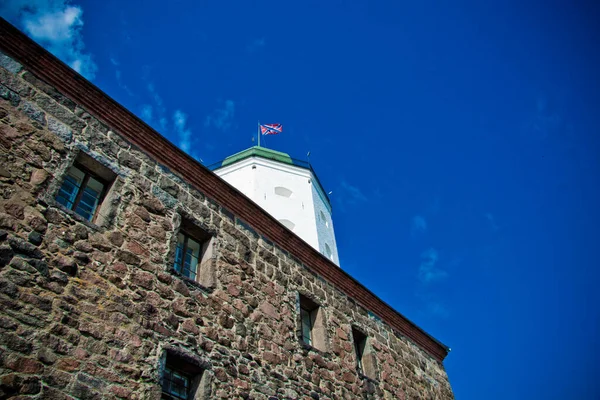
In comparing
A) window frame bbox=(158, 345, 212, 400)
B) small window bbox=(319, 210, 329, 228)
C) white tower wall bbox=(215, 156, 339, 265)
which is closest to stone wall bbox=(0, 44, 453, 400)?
window frame bbox=(158, 345, 212, 400)

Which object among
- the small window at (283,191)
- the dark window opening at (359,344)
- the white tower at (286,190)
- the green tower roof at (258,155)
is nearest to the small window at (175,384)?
the dark window opening at (359,344)

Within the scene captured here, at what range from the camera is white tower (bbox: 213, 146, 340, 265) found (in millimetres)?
20016

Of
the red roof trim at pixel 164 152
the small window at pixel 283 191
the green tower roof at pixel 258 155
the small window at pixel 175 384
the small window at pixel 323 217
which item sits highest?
the green tower roof at pixel 258 155

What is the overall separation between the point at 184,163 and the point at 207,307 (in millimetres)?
2267

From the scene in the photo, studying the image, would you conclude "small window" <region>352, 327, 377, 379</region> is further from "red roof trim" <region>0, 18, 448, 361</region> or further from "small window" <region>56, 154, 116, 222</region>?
"small window" <region>56, 154, 116, 222</region>

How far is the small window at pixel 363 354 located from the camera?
891cm

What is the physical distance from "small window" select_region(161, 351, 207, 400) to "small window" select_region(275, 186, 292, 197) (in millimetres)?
15318

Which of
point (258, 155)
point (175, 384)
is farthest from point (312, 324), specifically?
point (258, 155)

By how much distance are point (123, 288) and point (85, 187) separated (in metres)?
1.45

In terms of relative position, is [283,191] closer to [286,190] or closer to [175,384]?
[286,190]

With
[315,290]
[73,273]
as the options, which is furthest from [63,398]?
[315,290]

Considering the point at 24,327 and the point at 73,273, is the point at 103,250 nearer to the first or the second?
the point at 73,273

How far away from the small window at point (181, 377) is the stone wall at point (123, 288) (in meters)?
0.09

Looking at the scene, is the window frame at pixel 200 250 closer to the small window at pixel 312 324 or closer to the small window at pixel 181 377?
the small window at pixel 181 377
